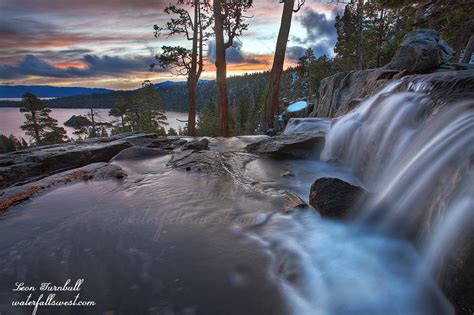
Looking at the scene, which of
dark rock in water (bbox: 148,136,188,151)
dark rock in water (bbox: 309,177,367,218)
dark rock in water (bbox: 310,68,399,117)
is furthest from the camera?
dark rock in water (bbox: 310,68,399,117)

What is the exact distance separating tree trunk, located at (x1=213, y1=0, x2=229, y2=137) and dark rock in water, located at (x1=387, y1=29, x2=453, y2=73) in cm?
737

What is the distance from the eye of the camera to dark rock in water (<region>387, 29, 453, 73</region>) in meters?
9.38

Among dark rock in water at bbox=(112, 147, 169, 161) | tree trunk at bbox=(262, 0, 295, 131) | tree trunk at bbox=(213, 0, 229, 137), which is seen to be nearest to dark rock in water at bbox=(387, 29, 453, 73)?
tree trunk at bbox=(262, 0, 295, 131)

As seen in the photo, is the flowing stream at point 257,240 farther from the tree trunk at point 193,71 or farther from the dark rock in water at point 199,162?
the tree trunk at point 193,71

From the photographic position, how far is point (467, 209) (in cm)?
226

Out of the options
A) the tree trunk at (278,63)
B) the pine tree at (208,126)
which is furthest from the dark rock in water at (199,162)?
the pine tree at (208,126)

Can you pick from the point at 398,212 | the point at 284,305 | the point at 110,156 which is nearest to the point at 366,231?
the point at 398,212

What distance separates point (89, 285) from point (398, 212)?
3642 millimetres

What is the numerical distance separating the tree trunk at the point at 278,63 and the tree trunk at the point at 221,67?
7.12 ft

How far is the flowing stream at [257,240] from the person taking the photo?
238 cm

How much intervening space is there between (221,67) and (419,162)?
11.0 m

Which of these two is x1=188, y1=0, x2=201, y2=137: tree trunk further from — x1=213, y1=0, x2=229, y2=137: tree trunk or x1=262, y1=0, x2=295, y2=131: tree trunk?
x1=262, y1=0, x2=295, y2=131: tree trunk

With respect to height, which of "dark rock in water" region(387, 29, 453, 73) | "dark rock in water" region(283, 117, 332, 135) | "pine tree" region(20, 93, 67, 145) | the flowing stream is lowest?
"pine tree" region(20, 93, 67, 145)

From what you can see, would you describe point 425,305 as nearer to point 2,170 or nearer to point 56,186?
point 56,186
